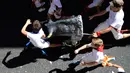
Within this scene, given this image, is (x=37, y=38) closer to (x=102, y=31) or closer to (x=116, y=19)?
(x=102, y=31)

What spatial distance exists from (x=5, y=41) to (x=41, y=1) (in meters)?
1.24

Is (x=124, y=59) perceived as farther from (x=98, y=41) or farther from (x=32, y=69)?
(x=32, y=69)

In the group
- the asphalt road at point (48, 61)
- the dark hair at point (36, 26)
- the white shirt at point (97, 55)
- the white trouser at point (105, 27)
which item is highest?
the dark hair at point (36, 26)

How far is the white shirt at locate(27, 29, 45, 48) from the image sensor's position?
779 centimetres

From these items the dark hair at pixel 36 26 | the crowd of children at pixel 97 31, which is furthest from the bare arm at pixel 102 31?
the dark hair at pixel 36 26

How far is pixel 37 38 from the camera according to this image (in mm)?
7793

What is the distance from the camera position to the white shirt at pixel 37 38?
7789mm

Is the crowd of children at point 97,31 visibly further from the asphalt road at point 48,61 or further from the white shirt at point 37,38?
the asphalt road at point 48,61

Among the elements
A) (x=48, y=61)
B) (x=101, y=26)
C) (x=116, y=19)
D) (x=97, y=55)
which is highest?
(x=116, y=19)

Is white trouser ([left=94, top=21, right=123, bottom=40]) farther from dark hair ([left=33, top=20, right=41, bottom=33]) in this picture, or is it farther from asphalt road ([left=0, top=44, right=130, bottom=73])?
dark hair ([left=33, top=20, right=41, bottom=33])

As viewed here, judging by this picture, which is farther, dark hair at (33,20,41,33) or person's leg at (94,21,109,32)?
person's leg at (94,21,109,32)

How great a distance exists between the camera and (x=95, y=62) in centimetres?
765

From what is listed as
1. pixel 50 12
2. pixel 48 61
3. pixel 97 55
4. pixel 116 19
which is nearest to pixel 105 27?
pixel 116 19

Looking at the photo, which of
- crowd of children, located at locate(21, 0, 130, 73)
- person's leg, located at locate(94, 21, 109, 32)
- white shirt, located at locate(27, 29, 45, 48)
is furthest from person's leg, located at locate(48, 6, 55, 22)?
person's leg, located at locate(94, 21, 109, 32)
